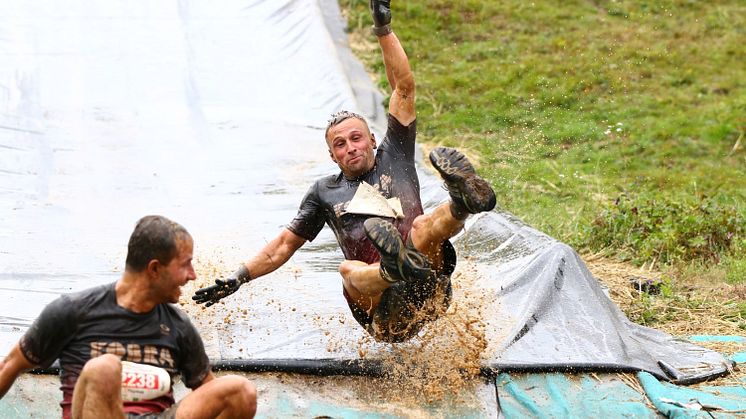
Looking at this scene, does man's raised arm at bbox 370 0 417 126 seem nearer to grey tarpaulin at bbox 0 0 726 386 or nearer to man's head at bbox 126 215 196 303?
grey tarpaulin at bbox 0 0 726 386

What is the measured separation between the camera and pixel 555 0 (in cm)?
1116

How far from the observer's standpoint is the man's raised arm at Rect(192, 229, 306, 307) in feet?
14.6

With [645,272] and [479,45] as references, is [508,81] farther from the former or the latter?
[645,272]

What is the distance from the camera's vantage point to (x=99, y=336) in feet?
10.6

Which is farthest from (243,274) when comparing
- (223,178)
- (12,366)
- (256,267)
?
(223,178)

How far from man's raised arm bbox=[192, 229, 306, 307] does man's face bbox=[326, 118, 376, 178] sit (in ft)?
1.38

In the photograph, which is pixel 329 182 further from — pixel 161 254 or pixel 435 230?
pixel 161 254

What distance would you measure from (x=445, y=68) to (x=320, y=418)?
643 centimetres

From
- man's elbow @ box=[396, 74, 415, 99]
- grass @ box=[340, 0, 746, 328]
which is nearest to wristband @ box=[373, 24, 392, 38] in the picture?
man's elbow @ box=[396, 74, 415, 99]

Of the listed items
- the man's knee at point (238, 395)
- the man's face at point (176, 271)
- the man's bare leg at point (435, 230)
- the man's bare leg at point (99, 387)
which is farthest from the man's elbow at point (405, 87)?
the man's bare leg at point (99, 387)

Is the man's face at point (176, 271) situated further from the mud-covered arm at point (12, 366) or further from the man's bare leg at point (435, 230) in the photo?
the man's bare leg at point (435, 230)

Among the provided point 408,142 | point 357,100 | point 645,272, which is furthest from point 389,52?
point 357,100

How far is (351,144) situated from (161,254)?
64.1 inches

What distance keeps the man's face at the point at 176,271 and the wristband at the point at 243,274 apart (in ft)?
4.35
